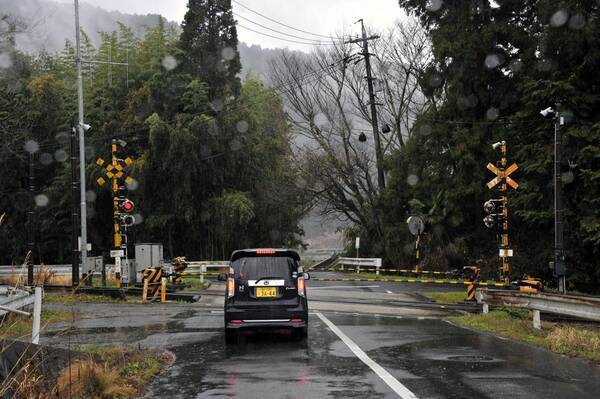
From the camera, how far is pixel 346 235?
4462 centimetres

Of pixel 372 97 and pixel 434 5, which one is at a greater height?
pixel 434 5

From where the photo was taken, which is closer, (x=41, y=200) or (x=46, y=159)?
(x=41, y=200)

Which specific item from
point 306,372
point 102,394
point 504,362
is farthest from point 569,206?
point 102,394

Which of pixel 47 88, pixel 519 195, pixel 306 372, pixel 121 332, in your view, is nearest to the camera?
pixel 306 372

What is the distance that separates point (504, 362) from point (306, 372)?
10.2ft

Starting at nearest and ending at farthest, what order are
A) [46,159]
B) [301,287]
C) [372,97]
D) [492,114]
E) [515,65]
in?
1. [301,287]
2. [515,65]
3. [492,114]
4. [372,97]
5. [46,159]

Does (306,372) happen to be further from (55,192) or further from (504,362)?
(55,192)

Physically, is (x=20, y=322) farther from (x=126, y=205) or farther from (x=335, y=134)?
(x=335, y=134)

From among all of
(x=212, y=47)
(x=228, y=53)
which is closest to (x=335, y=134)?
(x=228, y=53)

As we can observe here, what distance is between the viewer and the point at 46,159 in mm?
49406

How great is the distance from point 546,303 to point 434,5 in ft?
83.9

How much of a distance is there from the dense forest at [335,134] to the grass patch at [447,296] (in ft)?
17.3

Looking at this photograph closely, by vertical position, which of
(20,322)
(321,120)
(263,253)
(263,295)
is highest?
(321,120)

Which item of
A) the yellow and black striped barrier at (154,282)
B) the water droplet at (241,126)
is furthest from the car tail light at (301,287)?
the water droplet at (241,126)
